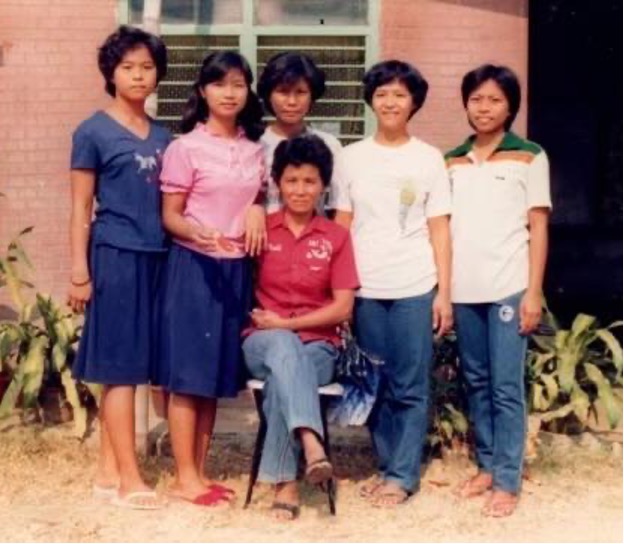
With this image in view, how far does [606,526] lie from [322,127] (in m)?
2.76

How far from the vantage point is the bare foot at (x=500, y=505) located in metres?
4.59

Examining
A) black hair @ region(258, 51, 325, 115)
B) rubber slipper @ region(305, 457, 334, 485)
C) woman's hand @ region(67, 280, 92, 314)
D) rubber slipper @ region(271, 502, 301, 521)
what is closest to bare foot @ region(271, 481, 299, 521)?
rubber slipper @ region(271, 502, 301, 521)

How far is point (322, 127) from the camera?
6.38 metres

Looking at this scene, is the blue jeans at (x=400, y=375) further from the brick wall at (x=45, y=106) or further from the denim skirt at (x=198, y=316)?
the brick wall at (x=45, y=106)

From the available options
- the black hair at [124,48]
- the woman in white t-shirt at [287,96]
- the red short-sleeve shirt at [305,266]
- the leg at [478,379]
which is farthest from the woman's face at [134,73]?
the leg at [478,379]

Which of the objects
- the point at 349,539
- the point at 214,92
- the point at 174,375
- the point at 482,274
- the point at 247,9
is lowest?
the point at 349,539

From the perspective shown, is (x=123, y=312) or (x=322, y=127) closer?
(x=123, y=312)

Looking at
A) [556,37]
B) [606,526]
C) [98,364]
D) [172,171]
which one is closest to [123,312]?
[98,364]

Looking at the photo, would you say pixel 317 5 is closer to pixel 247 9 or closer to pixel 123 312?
pixel 247 9

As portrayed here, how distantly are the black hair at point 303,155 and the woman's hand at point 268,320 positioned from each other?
51 centimetres

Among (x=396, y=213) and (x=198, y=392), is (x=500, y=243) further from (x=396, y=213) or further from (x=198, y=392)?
(x=198, y=392)

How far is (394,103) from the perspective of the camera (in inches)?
176

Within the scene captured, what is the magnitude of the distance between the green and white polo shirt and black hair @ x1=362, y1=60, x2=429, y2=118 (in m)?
0.35

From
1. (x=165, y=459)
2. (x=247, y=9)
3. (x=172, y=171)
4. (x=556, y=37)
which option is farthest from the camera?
(x=556, y=37)
